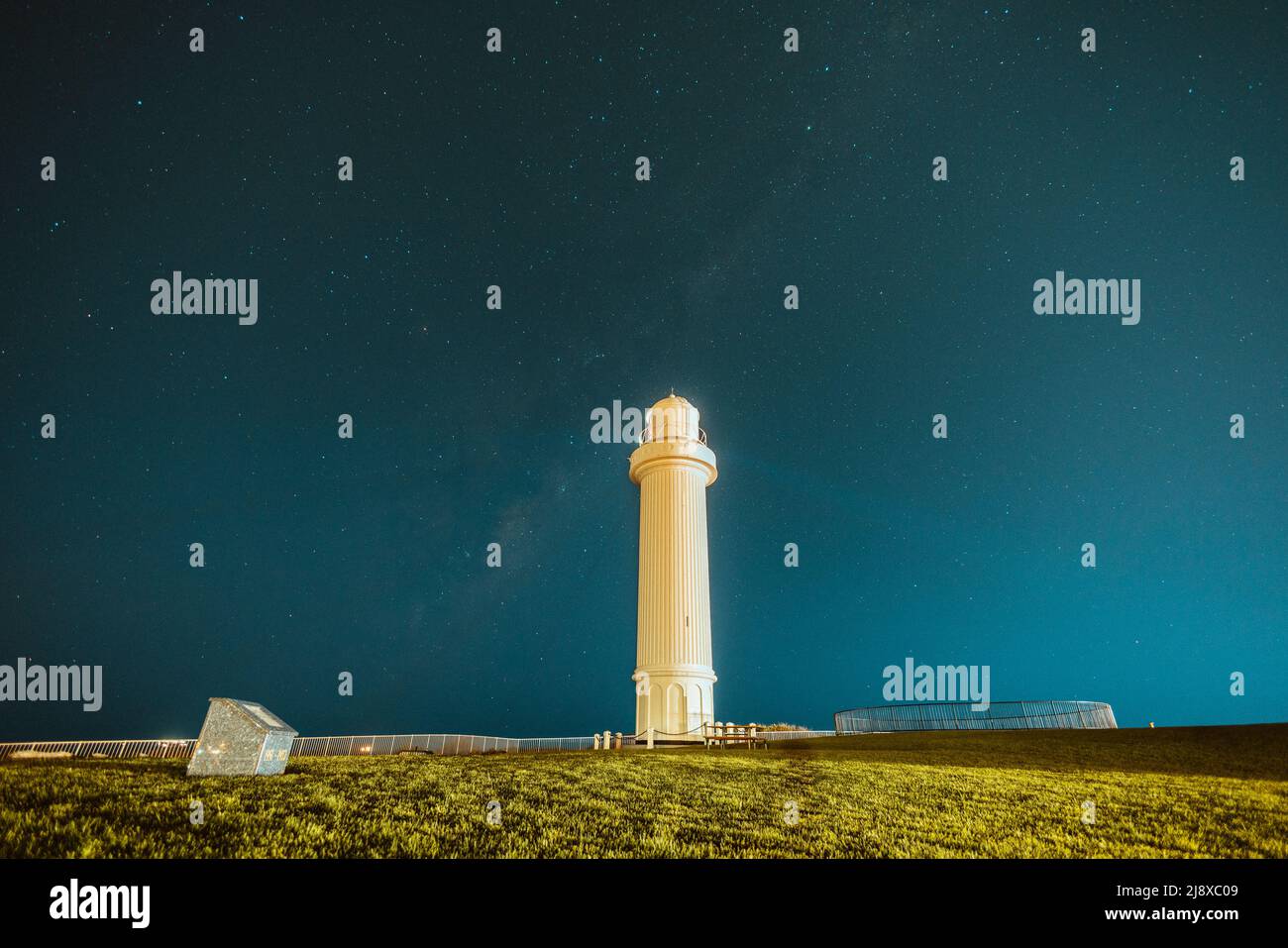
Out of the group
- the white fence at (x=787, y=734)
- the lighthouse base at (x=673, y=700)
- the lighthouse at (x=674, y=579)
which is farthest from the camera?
the lighthouse at (x=674, y=579)

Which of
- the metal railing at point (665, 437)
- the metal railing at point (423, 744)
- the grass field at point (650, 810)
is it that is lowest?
the metal railing at point (423, 744)

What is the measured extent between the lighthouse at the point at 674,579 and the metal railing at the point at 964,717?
6705mm

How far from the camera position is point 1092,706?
26703 mm

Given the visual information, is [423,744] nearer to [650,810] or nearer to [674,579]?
Result: [674,579]

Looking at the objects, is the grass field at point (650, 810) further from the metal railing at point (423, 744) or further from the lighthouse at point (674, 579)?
the lighthouse at point (674, 579)

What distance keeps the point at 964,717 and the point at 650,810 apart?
24.9m

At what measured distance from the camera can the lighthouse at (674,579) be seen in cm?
3200

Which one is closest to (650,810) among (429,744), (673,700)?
(429,744)

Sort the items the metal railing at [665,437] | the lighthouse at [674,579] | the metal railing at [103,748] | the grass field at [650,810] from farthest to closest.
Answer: the metal railing at [665,437], the lighthouse at [674,579], the metal railing at [103,748], the grass field at [650,810]

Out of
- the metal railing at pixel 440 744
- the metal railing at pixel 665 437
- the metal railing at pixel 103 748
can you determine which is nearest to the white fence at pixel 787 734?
the metal railing at pixel 440 744

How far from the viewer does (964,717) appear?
97.2 ft

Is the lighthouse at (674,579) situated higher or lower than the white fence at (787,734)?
higher
